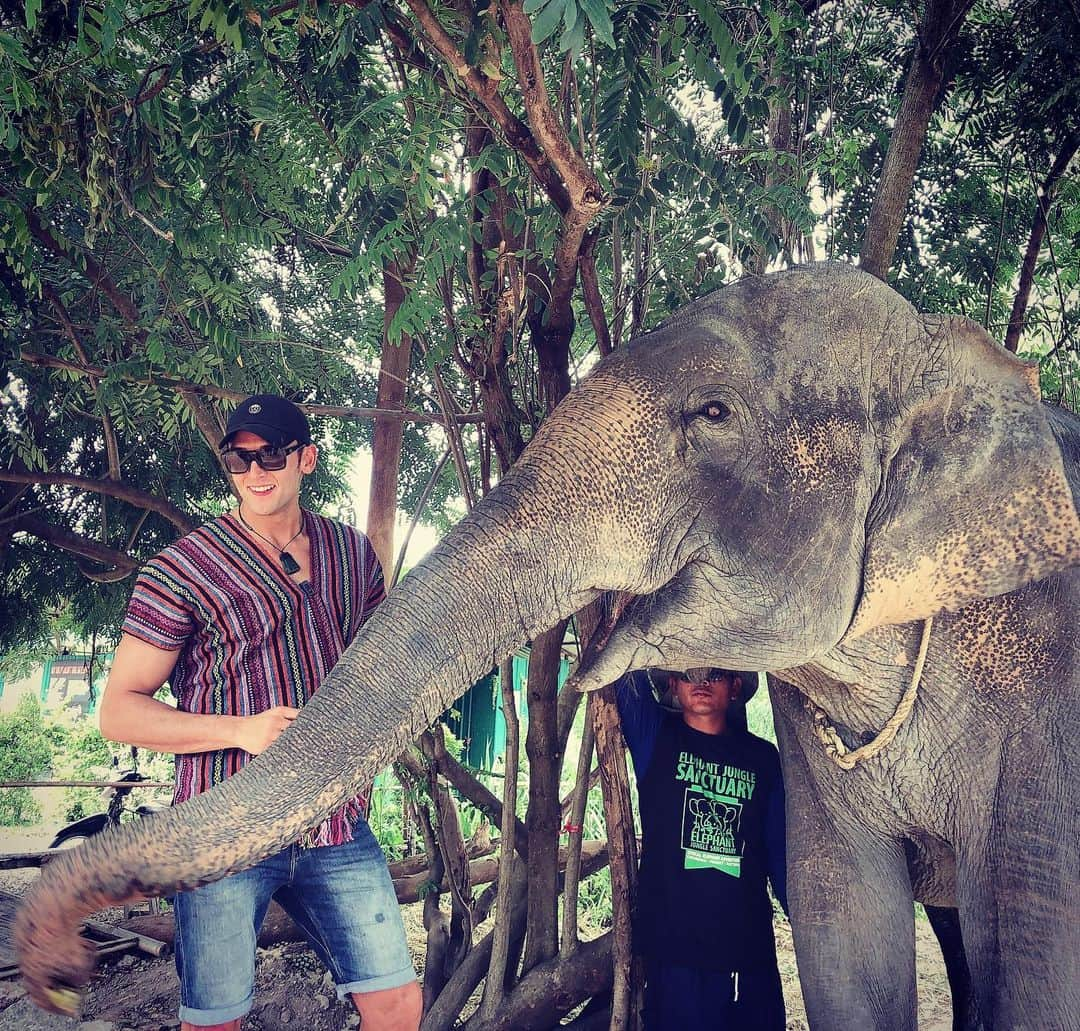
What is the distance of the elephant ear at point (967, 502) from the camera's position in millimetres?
2070

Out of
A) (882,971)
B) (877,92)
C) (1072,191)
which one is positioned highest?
(877,92)

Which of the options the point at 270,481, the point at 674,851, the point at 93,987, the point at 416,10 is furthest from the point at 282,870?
the point at 93,987

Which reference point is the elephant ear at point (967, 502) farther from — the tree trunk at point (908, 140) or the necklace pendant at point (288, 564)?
the necklace pendant at point (288, 564)

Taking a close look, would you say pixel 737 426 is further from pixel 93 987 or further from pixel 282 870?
pixel 93 987

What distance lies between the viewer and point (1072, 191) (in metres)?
3.90

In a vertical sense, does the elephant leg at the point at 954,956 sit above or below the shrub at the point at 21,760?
below

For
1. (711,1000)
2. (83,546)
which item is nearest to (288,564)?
(711,1000)

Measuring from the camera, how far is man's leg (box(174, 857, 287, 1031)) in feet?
7.88

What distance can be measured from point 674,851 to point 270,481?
4.99 feet

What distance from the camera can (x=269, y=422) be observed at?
257 cm

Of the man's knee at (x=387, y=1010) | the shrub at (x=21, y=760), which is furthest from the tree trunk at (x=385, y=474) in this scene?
the shrub at (x=21, y=760)

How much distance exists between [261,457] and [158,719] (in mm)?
640

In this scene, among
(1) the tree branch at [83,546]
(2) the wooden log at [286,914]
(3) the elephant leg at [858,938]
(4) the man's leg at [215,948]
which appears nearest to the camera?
(4) the man's leg at [215,948]

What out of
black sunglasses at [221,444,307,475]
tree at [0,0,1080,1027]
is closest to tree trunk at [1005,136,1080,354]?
tree at [0,0,1080,1027]
